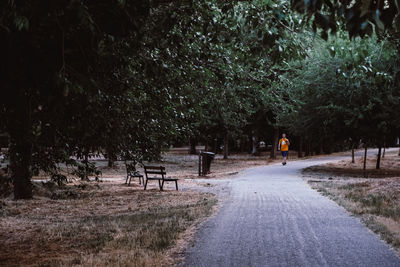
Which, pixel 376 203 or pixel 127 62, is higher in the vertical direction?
pixel 127 62

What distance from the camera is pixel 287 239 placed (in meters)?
6.66

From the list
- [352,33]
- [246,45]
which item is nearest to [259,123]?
[246,45]

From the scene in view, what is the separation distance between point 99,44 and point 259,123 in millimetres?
37325

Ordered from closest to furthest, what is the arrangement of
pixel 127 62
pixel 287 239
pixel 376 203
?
pixel 127 62, pixel 287 239, pixel 376 203

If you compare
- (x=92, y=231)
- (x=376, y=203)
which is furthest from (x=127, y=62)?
(x=376, y=203)

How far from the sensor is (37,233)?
829 centimetres

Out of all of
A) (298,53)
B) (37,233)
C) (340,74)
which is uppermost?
(298,53)

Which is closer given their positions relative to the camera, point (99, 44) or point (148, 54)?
point (99, 44)

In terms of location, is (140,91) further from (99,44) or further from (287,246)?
(287,246)

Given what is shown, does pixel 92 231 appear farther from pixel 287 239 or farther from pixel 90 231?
pixel 287 239

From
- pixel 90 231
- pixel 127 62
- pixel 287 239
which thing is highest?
pixel 127 62

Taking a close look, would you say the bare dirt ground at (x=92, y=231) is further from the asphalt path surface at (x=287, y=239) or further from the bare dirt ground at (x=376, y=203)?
the bare dirt ground at (x=376, y=203)

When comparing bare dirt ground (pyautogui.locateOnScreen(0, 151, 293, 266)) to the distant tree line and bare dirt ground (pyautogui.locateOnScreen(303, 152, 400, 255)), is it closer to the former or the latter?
the distant tree line

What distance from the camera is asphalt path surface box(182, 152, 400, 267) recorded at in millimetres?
5512
